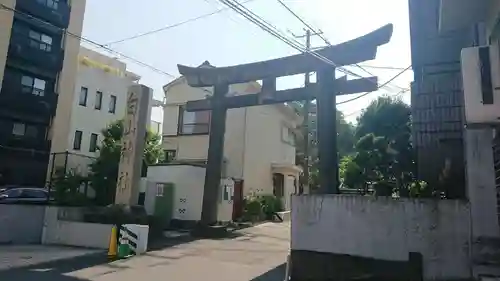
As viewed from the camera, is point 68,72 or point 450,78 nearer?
point 450,78

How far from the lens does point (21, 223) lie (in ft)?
44.1

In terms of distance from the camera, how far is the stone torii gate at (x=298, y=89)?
10683mm

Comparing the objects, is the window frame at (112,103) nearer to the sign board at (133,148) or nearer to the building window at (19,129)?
the building window at (19,129)

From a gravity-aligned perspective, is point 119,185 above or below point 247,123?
below

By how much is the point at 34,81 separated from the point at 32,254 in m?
14.5

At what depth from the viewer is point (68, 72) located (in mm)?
23516

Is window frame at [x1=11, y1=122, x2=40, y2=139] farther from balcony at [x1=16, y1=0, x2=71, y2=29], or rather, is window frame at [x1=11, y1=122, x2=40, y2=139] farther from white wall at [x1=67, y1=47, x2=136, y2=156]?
balcony at [x1=16, y1=0, x2=71, y2=29]

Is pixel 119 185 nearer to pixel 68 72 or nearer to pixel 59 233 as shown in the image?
pixel 59 233

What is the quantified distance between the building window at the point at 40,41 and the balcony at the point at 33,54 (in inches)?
6.1

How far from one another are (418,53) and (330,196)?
15.7 feet

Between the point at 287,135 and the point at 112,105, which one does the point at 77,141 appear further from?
the point at 287,135

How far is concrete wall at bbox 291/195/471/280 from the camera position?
624 cm

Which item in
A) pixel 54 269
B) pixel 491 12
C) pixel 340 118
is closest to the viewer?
pixel 491 12

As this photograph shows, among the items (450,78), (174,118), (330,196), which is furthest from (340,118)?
(330,196)
